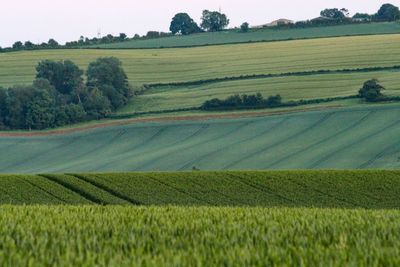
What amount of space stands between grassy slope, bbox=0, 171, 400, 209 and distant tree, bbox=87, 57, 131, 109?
171 feet

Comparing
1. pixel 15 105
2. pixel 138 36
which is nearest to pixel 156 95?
pixel 15 105

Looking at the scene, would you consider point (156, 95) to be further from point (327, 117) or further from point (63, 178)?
point (63, 178)

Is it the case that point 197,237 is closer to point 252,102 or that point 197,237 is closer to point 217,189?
point 217,189

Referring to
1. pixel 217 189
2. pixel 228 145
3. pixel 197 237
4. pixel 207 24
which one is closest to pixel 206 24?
pixel 207 24

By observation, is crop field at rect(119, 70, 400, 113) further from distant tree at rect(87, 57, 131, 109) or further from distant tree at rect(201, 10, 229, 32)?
distant tree at rect(201, 10, 229, 32)

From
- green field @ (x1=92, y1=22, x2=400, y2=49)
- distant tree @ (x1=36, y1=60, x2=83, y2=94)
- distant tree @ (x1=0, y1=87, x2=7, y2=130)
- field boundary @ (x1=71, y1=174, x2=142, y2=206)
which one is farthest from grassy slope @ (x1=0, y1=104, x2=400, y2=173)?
green field @ (x1=92, y1=22, x2=400, y2=49)

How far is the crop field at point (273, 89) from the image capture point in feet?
302

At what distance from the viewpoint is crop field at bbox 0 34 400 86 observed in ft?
360

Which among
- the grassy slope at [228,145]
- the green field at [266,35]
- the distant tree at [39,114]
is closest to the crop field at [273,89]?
the distant tree at [39,114]

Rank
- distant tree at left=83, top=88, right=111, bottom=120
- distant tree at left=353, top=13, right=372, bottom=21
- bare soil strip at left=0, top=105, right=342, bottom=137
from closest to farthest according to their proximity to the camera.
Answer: bare soil strip at left=0, top=105, right=342, bottom=137 < distant tree at left=83, top=88, right=111, bottom=120 < distant tree at left=353, top=13, right=372, bottom=21

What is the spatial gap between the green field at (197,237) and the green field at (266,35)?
109 m

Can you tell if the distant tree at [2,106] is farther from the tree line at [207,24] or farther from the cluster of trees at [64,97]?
the tree line at [207,24]

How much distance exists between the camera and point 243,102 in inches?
3588

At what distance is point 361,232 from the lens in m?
21.0
